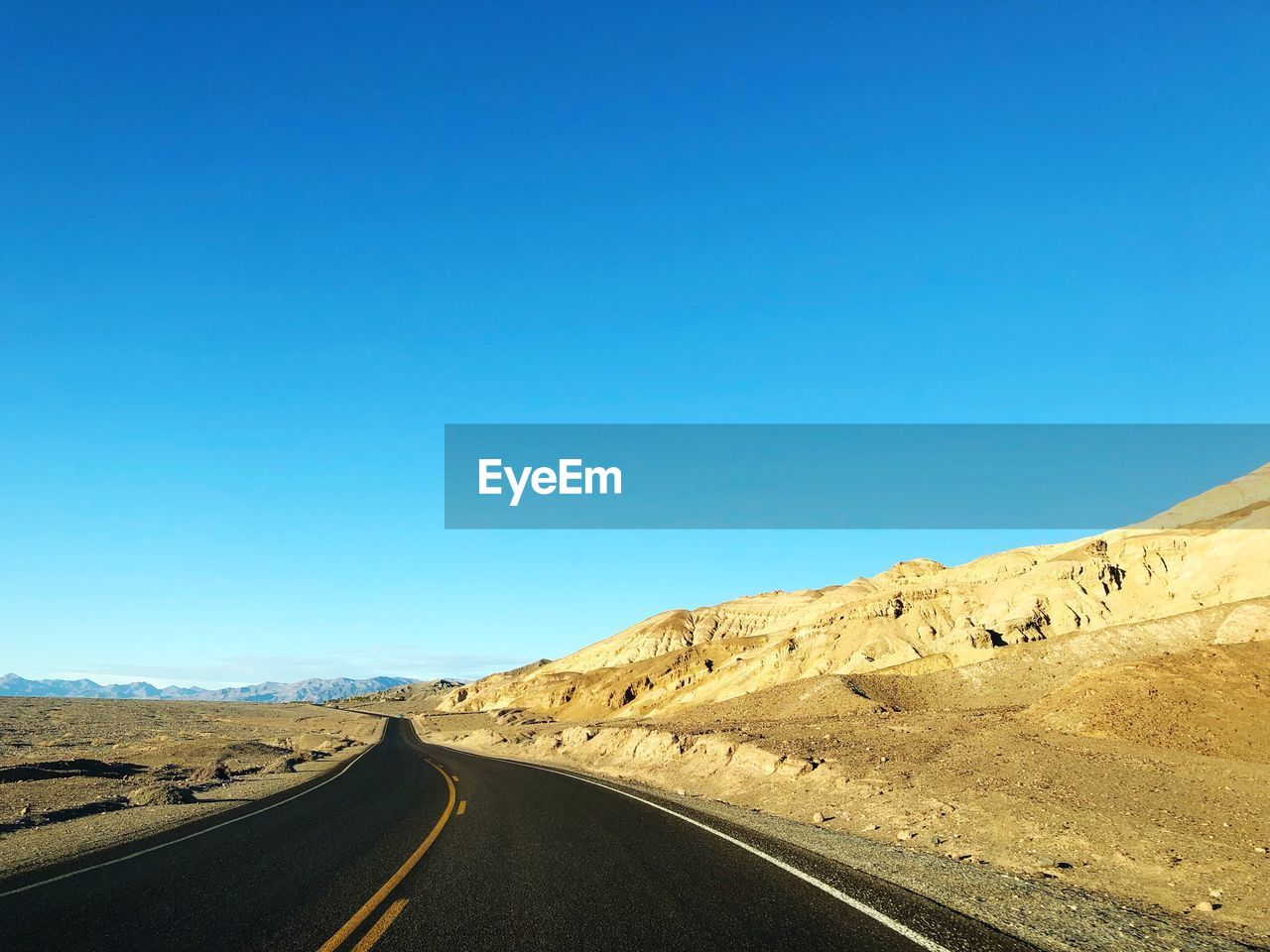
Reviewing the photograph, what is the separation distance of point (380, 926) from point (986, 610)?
5979cm

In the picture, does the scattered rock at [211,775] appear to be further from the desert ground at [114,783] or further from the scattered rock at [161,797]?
the scattered rock at [161,797]

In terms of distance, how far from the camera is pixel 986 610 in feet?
191

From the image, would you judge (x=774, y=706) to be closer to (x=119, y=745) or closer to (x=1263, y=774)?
(x=1263, y=774)

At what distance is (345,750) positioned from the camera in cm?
5319

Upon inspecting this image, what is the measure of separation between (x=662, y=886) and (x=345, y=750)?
5146 centimetres

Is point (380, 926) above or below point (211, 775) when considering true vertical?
above

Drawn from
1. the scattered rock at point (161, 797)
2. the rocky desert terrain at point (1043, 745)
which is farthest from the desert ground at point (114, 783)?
the rocky desert terrain at point (1043, 745)

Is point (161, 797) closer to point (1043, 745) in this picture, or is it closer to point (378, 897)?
point (378, 897)

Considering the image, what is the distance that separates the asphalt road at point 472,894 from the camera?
22.7 feet

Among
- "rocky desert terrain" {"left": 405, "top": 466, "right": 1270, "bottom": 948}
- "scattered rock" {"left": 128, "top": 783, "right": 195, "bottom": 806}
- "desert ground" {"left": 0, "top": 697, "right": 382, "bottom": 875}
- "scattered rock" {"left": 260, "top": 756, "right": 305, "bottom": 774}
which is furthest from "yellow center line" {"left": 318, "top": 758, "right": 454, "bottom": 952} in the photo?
"scattered rock" {"left": 260, "top": 756, "right": 305, "bottom": 774}

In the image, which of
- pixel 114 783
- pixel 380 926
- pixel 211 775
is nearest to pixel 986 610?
pixel 211 775

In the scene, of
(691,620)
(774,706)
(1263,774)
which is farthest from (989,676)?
(691,620)

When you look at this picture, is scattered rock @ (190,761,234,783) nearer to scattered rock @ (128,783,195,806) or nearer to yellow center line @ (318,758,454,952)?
scattered rock @ (128,783,195,806)

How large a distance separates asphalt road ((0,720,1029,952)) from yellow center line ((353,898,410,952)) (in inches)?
1.3
